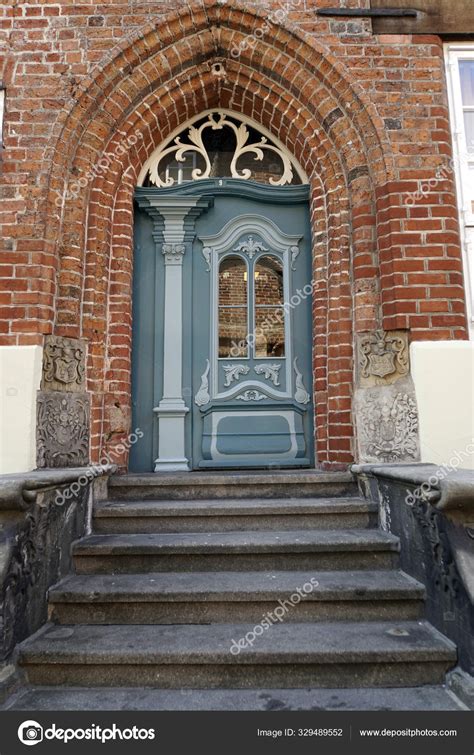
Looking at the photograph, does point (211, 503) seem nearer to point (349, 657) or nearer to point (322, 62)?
point (349, 657)

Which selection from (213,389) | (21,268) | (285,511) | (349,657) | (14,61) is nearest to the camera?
(349,657)

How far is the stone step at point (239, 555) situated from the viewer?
2.90 m

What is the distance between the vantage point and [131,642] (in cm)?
237

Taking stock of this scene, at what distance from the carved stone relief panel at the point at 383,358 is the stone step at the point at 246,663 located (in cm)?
175

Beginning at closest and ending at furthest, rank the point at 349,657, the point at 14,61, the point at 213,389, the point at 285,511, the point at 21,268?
the point at 349,657
the point at 285,511
the point at 21,268
the point at 14,61
the point at 213,389

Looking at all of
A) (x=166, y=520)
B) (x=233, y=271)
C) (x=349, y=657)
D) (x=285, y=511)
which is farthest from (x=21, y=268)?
(x=349, y=657)

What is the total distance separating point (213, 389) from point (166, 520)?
4.23 ft

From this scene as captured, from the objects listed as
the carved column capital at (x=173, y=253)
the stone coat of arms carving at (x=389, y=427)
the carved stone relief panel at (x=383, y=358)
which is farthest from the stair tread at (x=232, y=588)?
the carved column capital at (x=173, y=253)

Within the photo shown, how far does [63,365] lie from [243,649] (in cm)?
228

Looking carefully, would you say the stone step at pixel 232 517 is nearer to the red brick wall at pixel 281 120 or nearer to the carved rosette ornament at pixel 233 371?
the red brick wall at pixel 281 120

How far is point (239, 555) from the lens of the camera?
292cm

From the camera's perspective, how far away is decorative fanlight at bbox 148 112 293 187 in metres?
4.33

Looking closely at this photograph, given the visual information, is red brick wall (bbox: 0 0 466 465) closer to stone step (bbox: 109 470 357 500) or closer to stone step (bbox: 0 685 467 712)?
stone step (bbox: 109 470 357 500)

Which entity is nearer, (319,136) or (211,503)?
(211,503)
